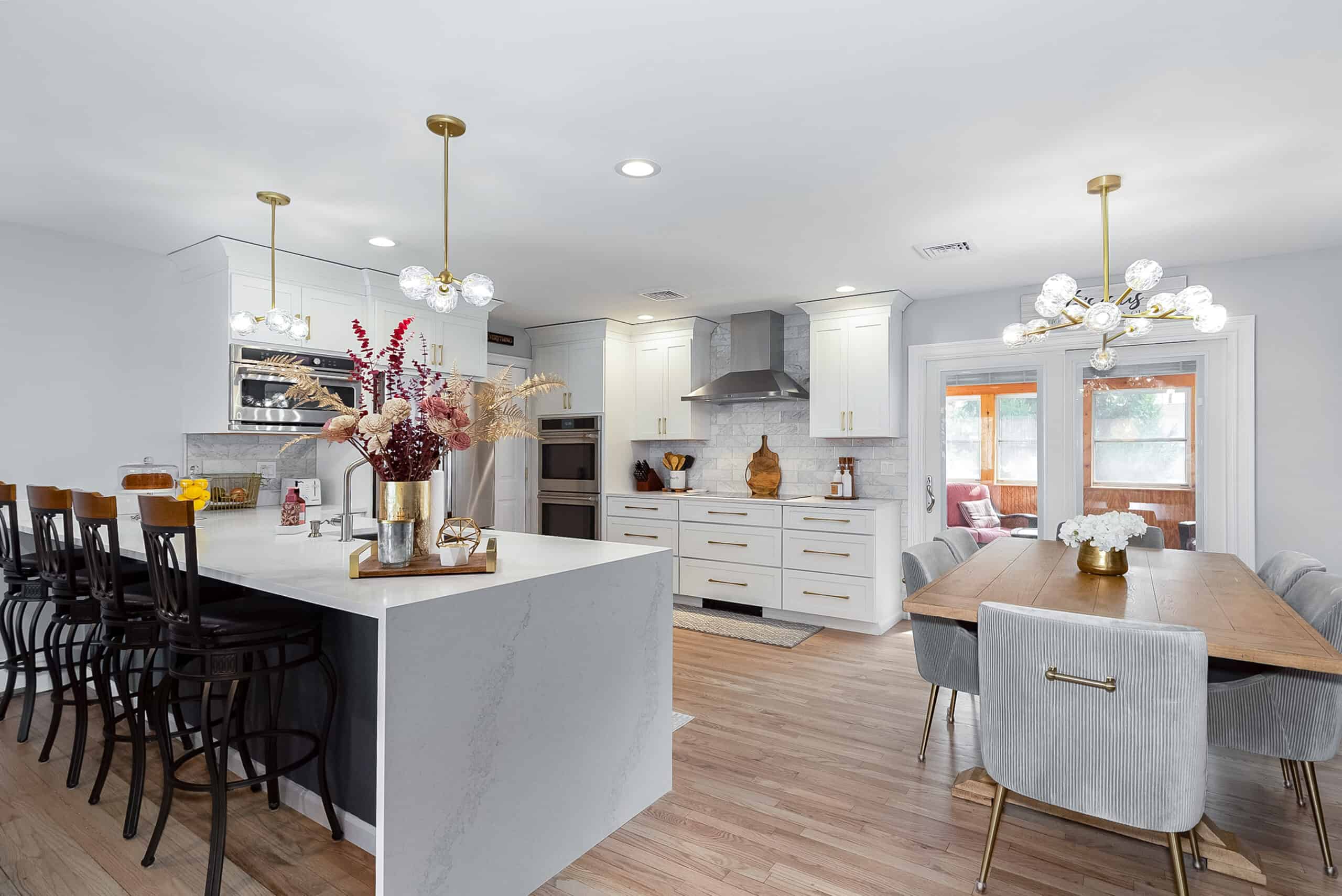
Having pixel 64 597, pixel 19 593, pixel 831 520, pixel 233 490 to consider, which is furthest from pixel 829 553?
pixel 19 593

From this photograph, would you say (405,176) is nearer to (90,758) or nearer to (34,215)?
(34,215)

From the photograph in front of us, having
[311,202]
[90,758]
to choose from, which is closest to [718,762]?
[90,758]

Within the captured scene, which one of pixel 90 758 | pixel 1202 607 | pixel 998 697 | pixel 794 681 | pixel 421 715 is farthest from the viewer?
pixel 794 681

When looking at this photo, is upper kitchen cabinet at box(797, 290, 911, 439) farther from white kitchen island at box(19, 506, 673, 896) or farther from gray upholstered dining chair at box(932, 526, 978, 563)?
white kitchen island at box(19, 506, 673, 896)

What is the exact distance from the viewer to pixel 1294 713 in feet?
6.84

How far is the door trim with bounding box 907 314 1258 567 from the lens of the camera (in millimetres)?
4184

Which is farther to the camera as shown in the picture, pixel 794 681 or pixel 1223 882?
pixel 794 681

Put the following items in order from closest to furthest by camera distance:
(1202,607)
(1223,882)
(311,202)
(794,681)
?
(1223,882)
(1202,607)
(311,202)
(794,681)

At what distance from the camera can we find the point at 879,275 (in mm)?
4559

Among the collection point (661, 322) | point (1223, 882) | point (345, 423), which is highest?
point (661, 322)

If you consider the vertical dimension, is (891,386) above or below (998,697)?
above

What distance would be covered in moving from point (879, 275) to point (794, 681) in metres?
2.58

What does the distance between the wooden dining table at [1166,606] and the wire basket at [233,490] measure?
384 centimetres

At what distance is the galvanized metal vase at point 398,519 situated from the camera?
2.03 m
